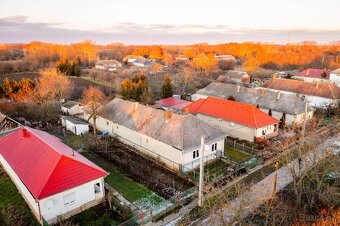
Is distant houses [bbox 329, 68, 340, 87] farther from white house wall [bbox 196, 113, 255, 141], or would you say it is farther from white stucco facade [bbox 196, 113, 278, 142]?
white house wall [bbox 196, 113, 255, 141]

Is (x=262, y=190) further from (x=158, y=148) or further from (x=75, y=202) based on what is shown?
(x=75, y=202)

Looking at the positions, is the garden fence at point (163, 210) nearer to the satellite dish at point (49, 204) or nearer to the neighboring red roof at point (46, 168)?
the neighboring red roof at point (46, 168)

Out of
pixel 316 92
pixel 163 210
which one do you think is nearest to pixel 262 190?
pixel 163 210

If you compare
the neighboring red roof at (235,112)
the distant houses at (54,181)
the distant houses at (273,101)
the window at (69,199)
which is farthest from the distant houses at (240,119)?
the window at (69,199)

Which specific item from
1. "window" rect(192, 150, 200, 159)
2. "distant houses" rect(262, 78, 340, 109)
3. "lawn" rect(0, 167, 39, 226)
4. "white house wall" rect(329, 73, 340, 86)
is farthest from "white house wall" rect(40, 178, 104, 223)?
"white house wall" rect(329, 73, 340, 86)

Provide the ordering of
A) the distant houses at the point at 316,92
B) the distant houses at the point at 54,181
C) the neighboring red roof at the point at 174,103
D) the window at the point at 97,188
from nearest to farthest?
the distant houses at the point at 54,181, the window at the point at 97,188, the neighboring red roof at the point at 174,103, the distant houses at the point at 316,92

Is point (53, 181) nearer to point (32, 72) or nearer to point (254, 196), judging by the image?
point (254, 196)

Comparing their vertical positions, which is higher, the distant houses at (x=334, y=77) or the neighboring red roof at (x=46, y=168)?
the distant houses at (x=334, y=77)
